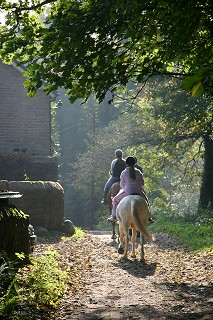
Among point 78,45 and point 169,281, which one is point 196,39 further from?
point 169,281

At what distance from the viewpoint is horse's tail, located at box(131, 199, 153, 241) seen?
1341cm

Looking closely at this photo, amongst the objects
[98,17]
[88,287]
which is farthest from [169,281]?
[98,17]

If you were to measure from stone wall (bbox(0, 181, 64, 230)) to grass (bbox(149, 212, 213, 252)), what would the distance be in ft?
14.5

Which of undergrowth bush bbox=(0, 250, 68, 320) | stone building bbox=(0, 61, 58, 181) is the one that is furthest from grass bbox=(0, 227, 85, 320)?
stone building bbox=(0, 61, 58, 181)

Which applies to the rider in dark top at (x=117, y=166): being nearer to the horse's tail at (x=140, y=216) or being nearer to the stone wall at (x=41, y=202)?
the stone wall at (x=41, y=202)

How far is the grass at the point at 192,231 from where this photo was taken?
17763 mm

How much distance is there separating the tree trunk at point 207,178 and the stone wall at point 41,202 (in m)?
9.10

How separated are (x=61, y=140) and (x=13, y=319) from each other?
222 feet

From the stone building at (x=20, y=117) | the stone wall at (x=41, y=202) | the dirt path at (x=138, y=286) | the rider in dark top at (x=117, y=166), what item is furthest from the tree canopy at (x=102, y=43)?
the stone building at (x=20, y=117)

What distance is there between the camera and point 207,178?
29.1 meters

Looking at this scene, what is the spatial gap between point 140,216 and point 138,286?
3531 millimetres

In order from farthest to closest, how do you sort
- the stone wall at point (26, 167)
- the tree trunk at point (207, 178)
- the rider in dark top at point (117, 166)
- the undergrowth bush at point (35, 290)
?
the stone wall at point (26, 167) < the tree trunk at point (207, 178) < the rider in dark top at point (117, 166) < the undergrowth bush at point (35, 290)

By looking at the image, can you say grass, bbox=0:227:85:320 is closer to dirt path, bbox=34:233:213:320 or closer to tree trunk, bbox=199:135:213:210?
dirt path, bbox=34:233:213:320

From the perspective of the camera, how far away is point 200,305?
8.46 meters
